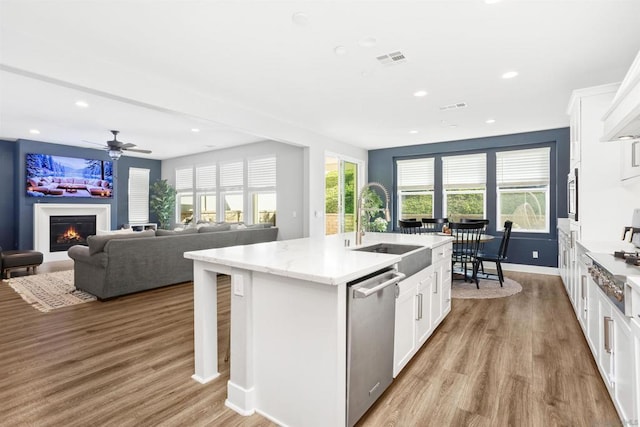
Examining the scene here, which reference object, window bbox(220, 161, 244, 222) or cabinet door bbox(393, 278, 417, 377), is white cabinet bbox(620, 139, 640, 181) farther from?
window bbox(220, 161, 244, 222)

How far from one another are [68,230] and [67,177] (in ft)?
4.04

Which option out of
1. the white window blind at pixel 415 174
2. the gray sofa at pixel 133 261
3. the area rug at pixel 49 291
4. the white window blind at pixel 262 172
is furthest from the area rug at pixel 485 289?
the area rug at pixel 49 291

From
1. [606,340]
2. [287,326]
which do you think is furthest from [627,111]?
[287,326]

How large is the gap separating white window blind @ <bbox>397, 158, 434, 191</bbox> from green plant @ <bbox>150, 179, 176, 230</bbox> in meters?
6.36

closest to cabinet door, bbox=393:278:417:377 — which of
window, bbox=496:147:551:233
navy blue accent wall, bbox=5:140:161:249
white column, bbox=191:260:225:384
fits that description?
white column, bbox=191:260:225:384

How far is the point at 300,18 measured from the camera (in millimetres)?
2518

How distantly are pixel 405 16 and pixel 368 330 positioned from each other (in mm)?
2281

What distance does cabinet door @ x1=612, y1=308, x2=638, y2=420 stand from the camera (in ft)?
5.10

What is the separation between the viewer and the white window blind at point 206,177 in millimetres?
8562

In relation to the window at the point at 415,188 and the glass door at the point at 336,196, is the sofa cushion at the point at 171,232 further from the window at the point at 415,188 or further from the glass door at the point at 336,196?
the window at the point at 415,188

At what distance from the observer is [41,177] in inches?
285

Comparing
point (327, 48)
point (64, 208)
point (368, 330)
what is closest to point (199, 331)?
point (368, 330)

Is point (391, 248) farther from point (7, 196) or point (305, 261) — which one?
point (7, 196)

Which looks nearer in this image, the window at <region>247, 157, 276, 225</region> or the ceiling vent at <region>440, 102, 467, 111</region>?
the ceiling vent at <region>440, 102, 467, 111</region>
